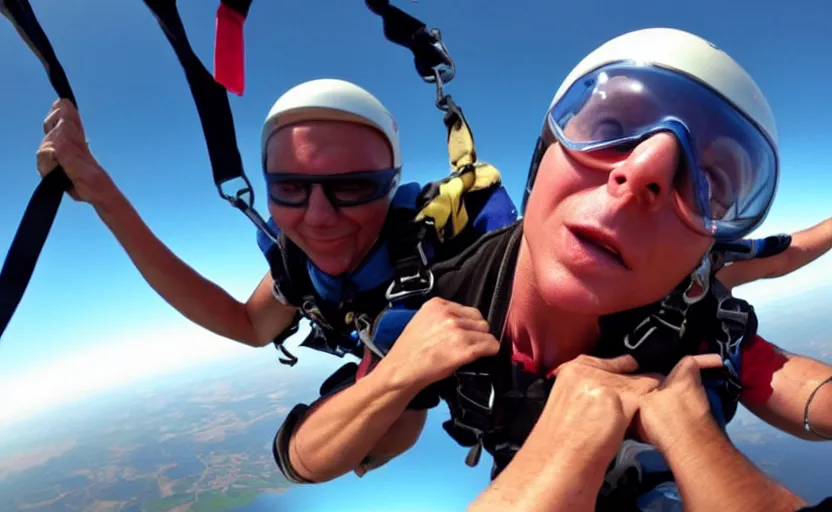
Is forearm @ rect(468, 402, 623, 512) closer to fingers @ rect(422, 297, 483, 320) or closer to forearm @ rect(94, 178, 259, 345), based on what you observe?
fingers @ rect(422, 297, 483, 320)

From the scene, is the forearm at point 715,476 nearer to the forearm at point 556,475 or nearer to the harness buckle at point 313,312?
the forearm at point 556,475

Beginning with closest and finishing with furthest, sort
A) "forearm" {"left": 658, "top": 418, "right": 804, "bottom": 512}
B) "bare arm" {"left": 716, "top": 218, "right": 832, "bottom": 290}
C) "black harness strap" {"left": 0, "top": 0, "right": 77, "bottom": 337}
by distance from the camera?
"forearm" {"left": 658, "top": 418, "right": 804, "bottom": 512} < "black harness strap" {"left": 0, "top": 0, "right": 77, "bottom": 337} < "bare arm" {"left": 716, "top": 218, "right": 832, "bottom": 290}

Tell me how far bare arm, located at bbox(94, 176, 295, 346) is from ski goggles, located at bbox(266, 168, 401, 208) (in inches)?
26.3

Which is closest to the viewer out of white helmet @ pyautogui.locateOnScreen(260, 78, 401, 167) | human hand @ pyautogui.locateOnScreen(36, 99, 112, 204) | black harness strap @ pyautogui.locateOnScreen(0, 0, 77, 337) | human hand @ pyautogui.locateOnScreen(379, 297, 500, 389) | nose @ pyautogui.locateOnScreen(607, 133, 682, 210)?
nose @ pyautogui.locateOnScreen(607, 133, 682, 210)

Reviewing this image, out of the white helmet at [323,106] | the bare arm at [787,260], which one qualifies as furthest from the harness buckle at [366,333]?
the bare arm at [787,260]

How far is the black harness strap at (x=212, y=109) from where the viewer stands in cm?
151

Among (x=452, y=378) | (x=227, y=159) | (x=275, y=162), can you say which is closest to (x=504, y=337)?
(x=452, y=378)

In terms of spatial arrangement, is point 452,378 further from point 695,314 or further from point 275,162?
point 275,162

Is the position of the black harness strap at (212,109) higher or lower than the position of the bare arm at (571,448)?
higher

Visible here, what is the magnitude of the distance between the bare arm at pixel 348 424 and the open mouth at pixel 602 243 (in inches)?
21.8

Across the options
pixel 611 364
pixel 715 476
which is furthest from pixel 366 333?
pixel 715 476

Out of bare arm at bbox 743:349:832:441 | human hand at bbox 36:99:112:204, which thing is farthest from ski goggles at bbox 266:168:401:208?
bare arm at bbox 743:349:832:441

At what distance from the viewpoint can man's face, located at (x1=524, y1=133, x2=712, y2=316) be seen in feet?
2.75

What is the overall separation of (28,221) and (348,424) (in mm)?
1107
